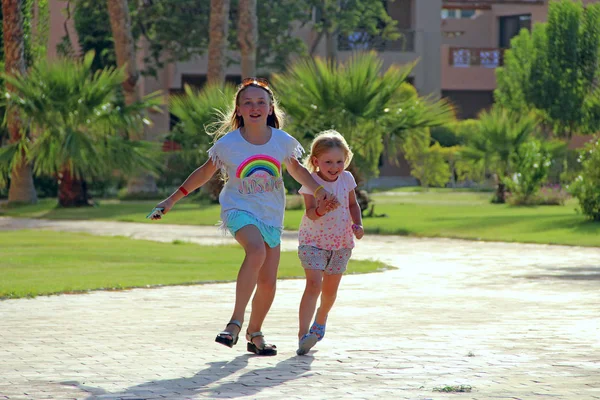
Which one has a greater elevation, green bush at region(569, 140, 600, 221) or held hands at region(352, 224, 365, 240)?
held hands at region(352, 224, 365, 240)

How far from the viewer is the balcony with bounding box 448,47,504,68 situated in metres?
54.6

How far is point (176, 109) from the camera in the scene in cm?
3156

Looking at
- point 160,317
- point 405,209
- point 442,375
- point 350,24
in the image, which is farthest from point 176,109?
point 442,375

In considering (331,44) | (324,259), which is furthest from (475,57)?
(324,259)

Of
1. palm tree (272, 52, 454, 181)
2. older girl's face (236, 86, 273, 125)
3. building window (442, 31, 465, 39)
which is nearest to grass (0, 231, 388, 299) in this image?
older girl's face (236, 86, 273, 125)

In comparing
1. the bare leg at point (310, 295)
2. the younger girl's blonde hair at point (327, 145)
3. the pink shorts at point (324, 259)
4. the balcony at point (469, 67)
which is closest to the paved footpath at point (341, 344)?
the bare leg at point (310, 295)

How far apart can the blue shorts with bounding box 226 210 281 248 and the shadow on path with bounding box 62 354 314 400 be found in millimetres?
853

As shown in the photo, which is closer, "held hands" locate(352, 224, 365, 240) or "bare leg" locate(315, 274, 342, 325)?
"held hands" locate(352, 224, 365, 240)

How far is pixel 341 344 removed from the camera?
8531 mm

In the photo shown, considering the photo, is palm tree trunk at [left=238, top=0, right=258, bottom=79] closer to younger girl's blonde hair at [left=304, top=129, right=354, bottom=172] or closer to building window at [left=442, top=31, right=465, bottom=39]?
younger girl's blonde hair at [left=304, top=129, right=354, bottom=172]

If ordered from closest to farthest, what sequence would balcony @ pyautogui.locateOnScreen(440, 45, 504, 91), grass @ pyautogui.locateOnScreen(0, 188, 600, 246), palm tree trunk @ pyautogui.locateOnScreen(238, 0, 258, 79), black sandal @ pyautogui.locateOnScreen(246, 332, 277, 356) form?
1. black sandal @ pyautogui.locateOnScreen(246, 332, 277, 356)
2. grass @ pyautogui.locateOnScreen(0, 188, 600, 246)
3. palm tree trunk @ pyautogui.locateOnScreen(238, 0, 258, 79)
4. balcony @ pyautogui.locateOnScreen(440, 45, 504, 91)

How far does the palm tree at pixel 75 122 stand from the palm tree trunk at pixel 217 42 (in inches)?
119

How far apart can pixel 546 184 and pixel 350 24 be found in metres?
12.7

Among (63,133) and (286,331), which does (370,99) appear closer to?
(63,133)
